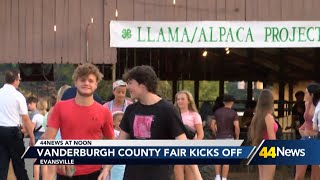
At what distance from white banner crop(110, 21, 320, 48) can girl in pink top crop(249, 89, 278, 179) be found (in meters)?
2.01

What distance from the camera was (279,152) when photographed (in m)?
7.34

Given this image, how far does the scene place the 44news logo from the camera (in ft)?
24.2

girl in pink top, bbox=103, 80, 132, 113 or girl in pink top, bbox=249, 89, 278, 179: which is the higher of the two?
girl in pink top, bbox=103, 80, 132, 113

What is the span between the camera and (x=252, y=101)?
17.0m

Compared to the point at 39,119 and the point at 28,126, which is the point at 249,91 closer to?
the point at 39,119

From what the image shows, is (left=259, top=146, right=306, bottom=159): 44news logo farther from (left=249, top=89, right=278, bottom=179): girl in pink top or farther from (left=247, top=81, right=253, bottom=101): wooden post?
(left=247, top=81, right=253, bottom=101): wooden post

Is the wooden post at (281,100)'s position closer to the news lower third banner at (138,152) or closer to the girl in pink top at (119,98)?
the girl in pink top at (119,98)

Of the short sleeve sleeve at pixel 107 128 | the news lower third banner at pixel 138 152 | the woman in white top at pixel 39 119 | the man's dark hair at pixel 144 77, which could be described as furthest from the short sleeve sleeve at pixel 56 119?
the woman in white top at pixel 39 119

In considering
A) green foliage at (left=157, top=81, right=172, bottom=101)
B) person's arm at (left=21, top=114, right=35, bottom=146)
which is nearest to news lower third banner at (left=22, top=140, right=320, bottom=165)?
person's arm at (left=21, top=114, right=35, bottom=146)

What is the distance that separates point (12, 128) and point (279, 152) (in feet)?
14.5

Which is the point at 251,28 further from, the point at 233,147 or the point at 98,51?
the point at 233,147

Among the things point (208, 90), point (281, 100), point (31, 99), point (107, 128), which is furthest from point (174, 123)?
point (208, 90)

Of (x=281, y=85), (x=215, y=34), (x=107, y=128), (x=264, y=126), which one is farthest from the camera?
(x=281, y=85)

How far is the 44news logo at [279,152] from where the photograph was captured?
24.2 feet
